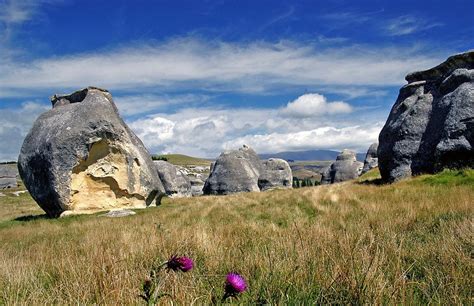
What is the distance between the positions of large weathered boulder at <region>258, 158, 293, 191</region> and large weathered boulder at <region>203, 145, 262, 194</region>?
4.37 ft

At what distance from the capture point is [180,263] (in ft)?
8.97

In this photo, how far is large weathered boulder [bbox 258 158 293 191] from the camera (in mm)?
55206

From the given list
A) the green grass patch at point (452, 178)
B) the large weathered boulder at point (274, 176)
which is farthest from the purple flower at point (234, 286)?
the large weathered boulder at point (274, 176)

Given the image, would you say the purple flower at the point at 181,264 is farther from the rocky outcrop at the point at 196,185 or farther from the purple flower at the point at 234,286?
the rocky outcrop at the point at 196,185

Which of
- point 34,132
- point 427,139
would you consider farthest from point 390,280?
point 34,132

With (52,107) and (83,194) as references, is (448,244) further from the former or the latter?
(52,107)

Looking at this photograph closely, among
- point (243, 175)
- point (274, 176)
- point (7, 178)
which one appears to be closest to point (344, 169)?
point (274, 176)

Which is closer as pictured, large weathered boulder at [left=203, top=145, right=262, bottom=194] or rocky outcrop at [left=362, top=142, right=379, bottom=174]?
large weathered boulder at [left=203, top=145, right=262, bottom=194]

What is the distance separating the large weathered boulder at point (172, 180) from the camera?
51.2m

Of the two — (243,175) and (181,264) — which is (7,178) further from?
(181,264)

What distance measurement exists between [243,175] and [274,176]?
5.81m

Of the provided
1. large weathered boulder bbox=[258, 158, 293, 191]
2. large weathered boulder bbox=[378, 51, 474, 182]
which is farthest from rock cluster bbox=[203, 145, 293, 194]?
large weathered boulder bbox=[378, 51, 474, 182]

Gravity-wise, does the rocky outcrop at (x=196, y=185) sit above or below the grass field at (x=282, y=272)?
below

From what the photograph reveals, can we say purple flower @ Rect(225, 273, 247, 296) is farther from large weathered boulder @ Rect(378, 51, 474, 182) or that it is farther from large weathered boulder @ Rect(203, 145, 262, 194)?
large weathered boulder @ Rect(203, 145, 262, 194)
